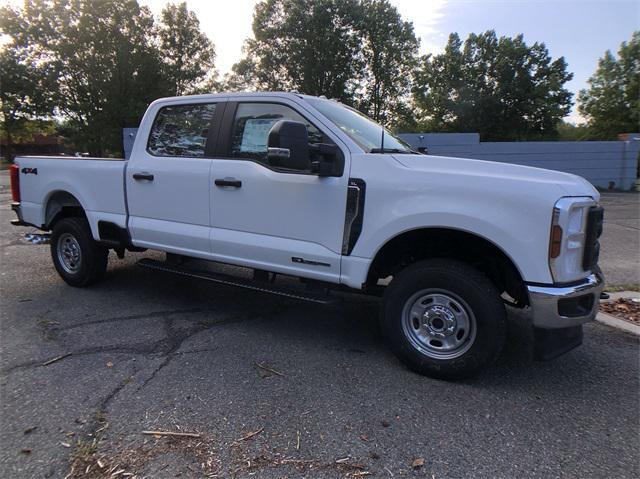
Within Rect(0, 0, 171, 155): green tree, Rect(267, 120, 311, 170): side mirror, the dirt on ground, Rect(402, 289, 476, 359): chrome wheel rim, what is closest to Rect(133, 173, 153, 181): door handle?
Rect(267, 120, 311, 170): side mirror

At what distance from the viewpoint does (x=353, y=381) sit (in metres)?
3.32

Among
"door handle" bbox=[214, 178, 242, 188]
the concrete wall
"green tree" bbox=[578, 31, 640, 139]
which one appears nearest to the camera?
"door handle" bbox=[214, 178, 242, 188]

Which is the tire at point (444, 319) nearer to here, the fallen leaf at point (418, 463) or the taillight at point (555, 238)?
the taillight at point (555, 238)

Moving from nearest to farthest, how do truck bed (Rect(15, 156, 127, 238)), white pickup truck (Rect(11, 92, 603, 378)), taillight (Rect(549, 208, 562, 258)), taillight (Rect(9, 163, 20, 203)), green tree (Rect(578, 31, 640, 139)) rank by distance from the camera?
taillight (Rect(549, 208, 562, 258)) → white pickup truck (Rect(11, 92, 603, 378)) → truck bed (Rect(15, 156, 127, 238)) → taillight (Rect(9, 163, 20, 203)) → green tree (Rect(578, 31, 640, 139))

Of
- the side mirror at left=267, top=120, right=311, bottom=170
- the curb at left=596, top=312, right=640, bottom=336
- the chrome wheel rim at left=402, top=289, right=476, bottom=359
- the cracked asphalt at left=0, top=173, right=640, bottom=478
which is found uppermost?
the side mirror at left=267, top=120, right=311, bottom=170

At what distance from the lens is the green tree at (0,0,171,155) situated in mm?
35000

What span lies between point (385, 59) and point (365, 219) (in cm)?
3869

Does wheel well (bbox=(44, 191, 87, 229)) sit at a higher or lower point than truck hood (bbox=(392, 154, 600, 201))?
lower

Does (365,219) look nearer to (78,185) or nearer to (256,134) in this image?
(256,134)

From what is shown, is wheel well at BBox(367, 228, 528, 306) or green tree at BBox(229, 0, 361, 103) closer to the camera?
wheel well at BBox(367, 228, 528, 306)

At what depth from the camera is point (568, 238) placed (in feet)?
9.66

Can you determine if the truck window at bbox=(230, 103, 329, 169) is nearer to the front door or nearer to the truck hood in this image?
the front door

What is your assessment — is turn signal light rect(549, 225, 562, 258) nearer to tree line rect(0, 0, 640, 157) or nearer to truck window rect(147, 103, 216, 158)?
truck window rect(147, 103, 216, 158)

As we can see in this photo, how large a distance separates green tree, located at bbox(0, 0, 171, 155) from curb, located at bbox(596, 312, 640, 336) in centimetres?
3566
